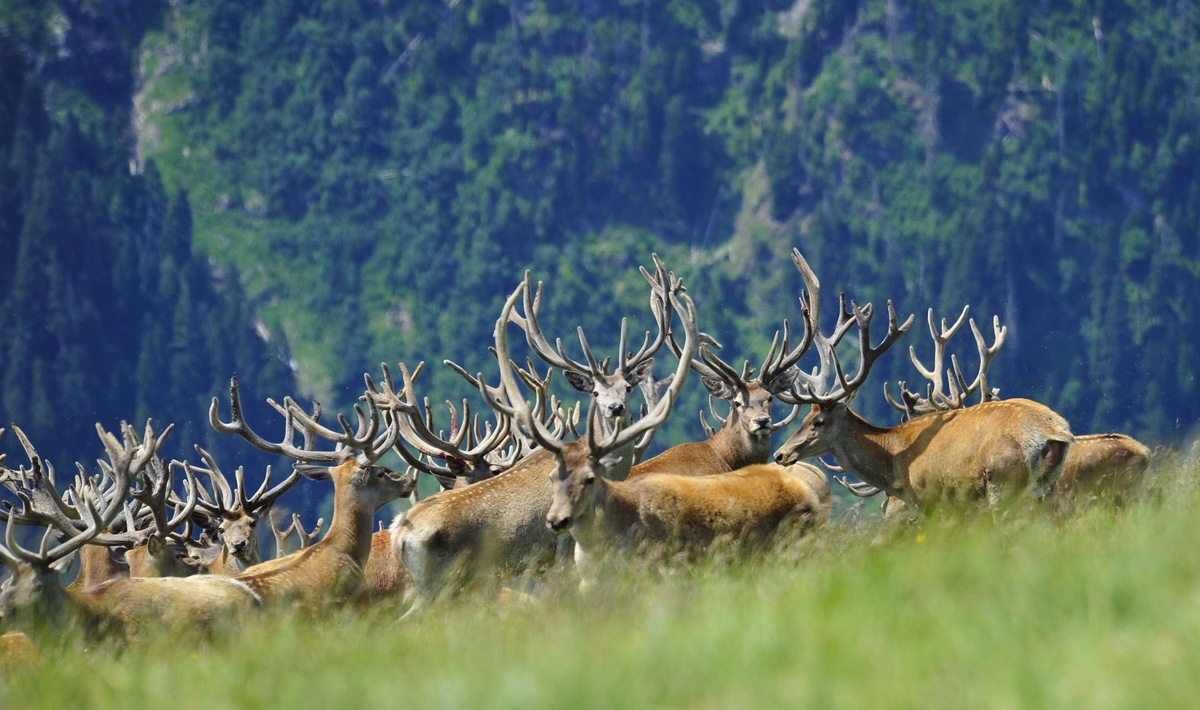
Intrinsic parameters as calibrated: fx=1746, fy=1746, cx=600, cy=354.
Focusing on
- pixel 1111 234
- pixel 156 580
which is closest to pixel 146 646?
pixel 156 580

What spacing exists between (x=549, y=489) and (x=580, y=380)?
7.87ft

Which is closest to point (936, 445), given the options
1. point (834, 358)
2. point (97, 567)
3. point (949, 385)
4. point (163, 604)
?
point (834, 358)

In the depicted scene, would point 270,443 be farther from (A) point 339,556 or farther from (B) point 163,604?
(B) point 163,604

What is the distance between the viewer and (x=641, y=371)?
551 inches

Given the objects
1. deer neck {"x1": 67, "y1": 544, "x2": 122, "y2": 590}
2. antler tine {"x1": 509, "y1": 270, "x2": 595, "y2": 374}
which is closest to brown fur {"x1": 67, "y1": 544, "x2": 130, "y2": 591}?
deer neck {"x1": 67, "y1": 544, "x2": 122, "y2": 590}

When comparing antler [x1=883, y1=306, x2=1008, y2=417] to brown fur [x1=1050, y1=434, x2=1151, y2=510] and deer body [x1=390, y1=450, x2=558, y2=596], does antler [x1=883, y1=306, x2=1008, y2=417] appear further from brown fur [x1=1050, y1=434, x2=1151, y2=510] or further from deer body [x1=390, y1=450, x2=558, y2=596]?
deer body [x1=390, y1=450, x2=558, y2=596]

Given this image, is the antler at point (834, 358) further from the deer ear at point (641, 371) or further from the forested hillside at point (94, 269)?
the forested hillside at point (94, 269)

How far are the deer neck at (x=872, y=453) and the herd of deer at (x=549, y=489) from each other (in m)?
0.01

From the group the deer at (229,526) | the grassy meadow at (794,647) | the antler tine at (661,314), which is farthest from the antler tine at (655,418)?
the deer at (229,526)

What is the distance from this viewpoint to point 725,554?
33.9ft

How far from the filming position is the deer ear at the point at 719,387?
13703 mm

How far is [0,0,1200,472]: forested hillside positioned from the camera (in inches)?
6772

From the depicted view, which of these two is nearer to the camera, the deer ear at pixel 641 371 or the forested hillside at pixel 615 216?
the deer ear at pixel 641 371

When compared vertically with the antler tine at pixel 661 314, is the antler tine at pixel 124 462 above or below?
below
